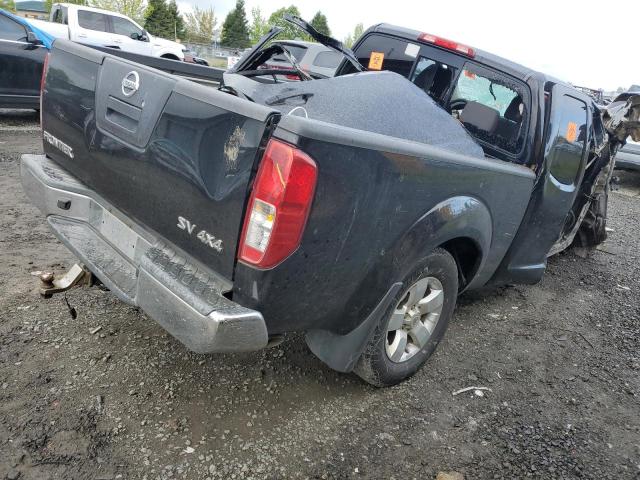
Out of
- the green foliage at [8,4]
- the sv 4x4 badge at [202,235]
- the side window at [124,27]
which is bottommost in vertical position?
the green foliage at [8,4]

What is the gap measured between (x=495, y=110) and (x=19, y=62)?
7146 millimetres

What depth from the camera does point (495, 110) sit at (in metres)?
3.23

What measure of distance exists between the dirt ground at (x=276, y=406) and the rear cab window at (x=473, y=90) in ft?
4.48

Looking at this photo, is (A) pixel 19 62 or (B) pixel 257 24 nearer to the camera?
(A) pixel 19 62

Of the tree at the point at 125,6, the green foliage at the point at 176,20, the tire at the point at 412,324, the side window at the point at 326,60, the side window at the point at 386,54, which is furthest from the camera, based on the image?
the green foliage at the point at 176,20

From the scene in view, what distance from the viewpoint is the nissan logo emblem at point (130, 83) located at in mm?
2152

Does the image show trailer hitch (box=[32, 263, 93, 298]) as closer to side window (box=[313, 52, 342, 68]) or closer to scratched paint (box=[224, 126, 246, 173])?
scratched paint (box=[224, 126, 246, 173])

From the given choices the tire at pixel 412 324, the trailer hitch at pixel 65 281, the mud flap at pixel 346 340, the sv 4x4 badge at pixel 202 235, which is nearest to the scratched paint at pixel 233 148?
the sv 4x4 badge at pixel 202 235

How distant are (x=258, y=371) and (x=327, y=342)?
1.95 ft

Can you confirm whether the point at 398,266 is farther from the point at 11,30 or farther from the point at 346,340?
the point at 11,30

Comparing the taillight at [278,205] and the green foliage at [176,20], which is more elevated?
the taillight at [278,205]

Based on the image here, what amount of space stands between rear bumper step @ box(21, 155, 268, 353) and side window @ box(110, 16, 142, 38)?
1311 cm

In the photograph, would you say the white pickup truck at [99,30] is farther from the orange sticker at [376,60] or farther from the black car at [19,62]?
the orange sticker at [376,60]

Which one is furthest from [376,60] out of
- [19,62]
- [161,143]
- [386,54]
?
[19,62]
